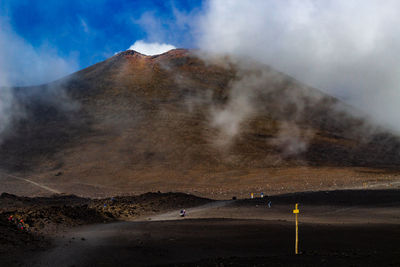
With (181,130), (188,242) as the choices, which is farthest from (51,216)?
(181,130)

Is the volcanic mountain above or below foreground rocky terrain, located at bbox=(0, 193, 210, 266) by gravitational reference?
above

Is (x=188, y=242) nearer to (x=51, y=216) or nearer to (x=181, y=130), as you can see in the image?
(x=51, y=216)

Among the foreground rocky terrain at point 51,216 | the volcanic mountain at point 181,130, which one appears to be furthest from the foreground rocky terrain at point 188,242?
the volcanic mountain at point 181,130

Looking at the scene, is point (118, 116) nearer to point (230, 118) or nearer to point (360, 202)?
point (230, 118)

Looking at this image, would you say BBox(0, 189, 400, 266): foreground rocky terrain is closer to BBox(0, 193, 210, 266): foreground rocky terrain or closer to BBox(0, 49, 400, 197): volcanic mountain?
→ BBox(0, 193, 210, 266): foreground rocky terrain

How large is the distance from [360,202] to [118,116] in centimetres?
5069

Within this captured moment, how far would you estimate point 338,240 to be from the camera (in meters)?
10.6

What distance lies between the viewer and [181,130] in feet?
201

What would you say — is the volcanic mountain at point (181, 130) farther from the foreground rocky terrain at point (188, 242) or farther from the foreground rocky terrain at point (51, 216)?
the foreground rocky terrain at point (188, 242)

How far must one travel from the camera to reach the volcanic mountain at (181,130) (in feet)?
162

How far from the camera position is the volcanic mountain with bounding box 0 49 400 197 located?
4928 cm

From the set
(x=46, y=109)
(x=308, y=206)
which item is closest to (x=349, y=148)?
(x=308, y=206)

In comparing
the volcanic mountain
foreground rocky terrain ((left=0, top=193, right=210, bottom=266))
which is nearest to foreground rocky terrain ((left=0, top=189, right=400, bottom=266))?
foreground rocky terrain ((left=0, top=193, right=210, bottom=266))

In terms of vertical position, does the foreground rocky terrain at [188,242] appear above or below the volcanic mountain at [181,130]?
below
